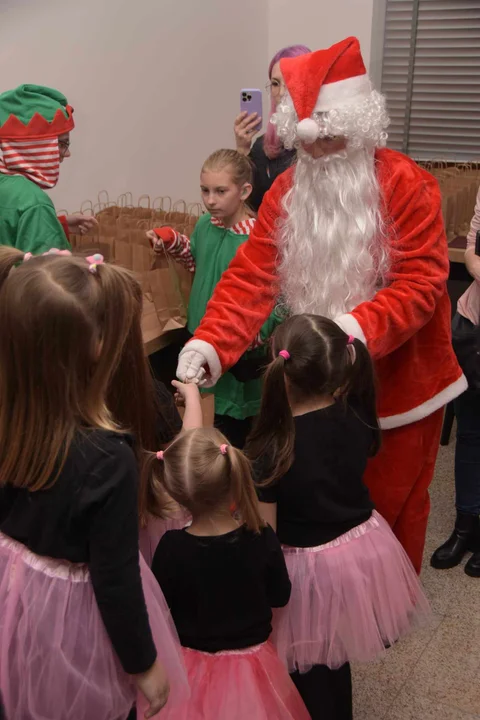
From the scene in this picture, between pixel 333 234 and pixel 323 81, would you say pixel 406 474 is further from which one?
pixel 323 81

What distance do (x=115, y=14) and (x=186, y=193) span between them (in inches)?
39.2

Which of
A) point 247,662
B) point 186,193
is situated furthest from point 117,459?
point 186,193

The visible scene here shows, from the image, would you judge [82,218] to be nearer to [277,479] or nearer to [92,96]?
[92,96]

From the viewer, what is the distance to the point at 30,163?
2.11 m

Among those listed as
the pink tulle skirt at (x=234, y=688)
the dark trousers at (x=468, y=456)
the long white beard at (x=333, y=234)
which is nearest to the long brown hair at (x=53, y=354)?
the pink tulle skirt at (x=234, y=688)

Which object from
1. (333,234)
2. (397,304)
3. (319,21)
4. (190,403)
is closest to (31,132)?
(333,234)

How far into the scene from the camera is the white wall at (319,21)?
4254mm

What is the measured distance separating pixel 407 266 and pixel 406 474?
547 mm

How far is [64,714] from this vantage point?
3.93ft

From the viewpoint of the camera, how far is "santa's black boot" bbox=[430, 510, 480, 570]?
2379 millimetres

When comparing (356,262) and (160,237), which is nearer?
(356,262)

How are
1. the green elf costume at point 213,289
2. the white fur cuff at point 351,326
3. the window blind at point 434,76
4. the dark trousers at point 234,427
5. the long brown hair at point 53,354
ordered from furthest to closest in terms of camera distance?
1. the window blind at point 434,76
2. the dark trousers at point 234,427
3. the green elf costume at point 213,289
4. the white fur cuff at point 351,326
5. the long brown hair at point 53,354

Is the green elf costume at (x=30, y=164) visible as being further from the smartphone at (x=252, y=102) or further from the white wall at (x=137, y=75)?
the smartphone at (x=252, y=102)

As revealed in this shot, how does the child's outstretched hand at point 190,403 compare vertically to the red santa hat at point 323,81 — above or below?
below
